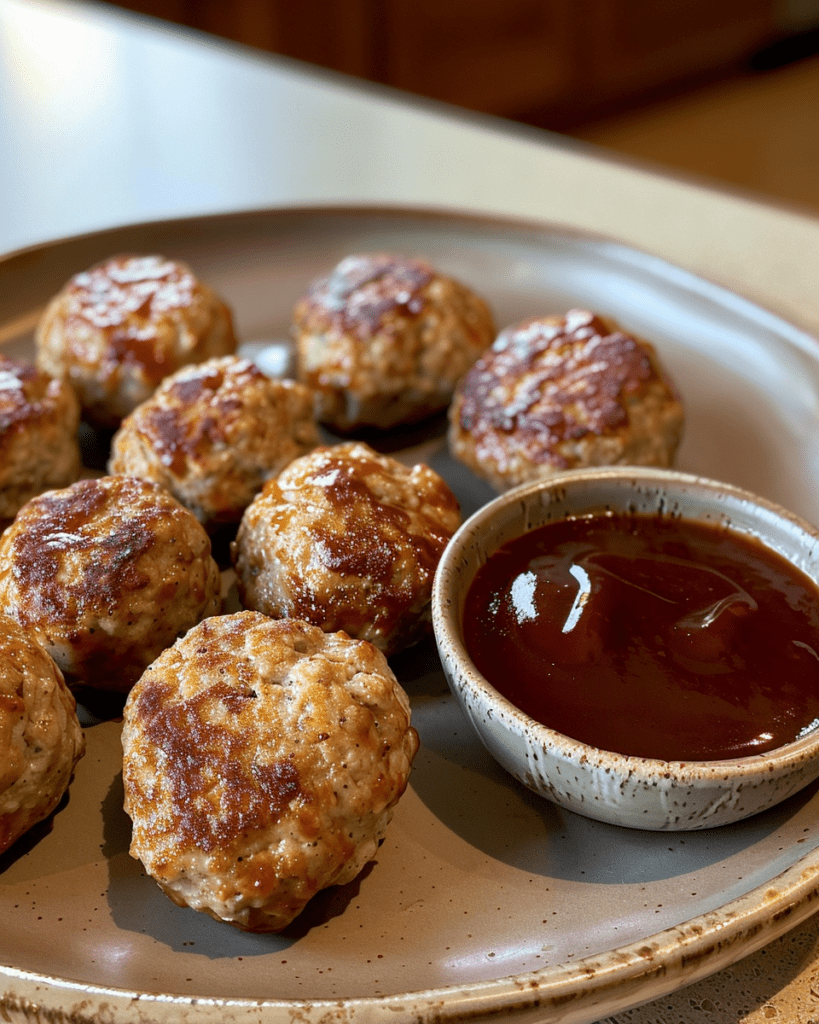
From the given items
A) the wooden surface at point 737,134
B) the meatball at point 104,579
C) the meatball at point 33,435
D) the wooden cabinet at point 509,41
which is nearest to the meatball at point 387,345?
the meatball at point 33,435

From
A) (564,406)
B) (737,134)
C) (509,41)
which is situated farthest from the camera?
(737,134)

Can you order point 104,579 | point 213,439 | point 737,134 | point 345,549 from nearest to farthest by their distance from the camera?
point 104,579 < point 345,549 < point 213,439 < point 737,134

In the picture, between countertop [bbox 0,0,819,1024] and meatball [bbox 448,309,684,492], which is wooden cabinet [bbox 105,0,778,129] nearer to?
countertop [bbox 0,0,819,1024]

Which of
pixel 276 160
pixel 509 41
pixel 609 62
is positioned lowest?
pixel 609 62

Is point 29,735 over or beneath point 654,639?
beneath

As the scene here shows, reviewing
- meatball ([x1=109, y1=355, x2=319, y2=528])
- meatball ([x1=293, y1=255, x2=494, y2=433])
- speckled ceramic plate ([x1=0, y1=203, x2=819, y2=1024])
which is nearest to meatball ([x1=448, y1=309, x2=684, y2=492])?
meatball ([x1=293, y1=255, x2=494, y2=433])

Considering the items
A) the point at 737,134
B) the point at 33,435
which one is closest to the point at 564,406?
the point at 33,435

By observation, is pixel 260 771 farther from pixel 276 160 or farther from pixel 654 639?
pixel 276 160
